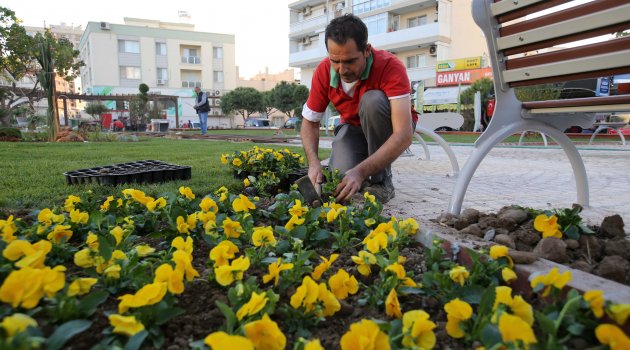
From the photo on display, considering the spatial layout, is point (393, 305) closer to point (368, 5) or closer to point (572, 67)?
point (572, 67)

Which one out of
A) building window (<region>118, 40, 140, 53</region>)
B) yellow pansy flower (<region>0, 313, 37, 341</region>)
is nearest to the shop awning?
yellow pansy flower (<region>0, 313, 37, 341</region>)

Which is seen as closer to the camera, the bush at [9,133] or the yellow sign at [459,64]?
the bush at [9,133]

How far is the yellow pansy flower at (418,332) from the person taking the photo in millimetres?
881

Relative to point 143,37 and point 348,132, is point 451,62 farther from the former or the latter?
point 143,37

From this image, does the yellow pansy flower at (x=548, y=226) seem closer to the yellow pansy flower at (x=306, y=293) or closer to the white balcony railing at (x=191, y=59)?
the yellow pansy flower at (x=306, y=293)

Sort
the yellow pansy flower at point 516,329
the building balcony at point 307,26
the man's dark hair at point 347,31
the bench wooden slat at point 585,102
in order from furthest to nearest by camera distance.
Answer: the building balcony at point 307,26 → the man's dark hair at point 347,31 → the bench wooden slat at point 585,102 → the yellow pansy flower at point 516,329

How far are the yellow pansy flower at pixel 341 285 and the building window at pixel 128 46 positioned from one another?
51429 mm

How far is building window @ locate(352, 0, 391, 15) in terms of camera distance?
36469 mm

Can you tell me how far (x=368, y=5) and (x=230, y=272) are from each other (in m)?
40.6

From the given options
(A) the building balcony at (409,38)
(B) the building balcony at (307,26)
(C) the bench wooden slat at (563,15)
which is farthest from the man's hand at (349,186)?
(B) the building balcony at (307,26)

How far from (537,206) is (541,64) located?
44.8 inches

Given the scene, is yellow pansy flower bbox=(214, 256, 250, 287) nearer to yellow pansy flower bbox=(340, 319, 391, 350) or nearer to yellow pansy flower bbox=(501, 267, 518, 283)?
yellow pansy flower bbox=(340, 319, 391, 350)

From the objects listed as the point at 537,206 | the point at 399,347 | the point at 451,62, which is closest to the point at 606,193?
the point at 537,206

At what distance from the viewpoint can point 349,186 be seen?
2080 mm
